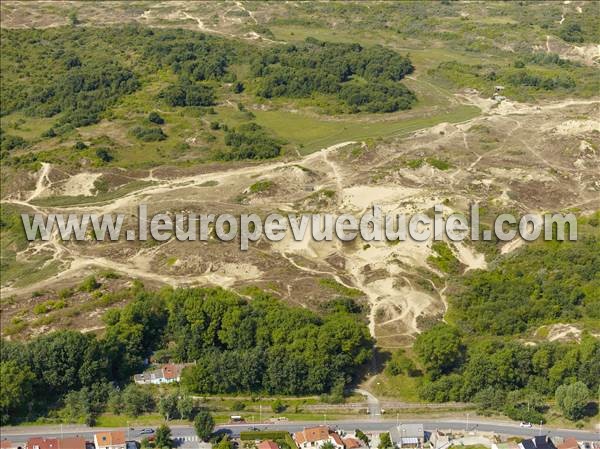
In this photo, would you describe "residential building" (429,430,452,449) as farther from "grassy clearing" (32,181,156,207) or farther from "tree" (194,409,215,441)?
"grassy clearing" (32,181,156,207)

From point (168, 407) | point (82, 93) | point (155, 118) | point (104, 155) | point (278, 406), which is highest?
point (82, 93)

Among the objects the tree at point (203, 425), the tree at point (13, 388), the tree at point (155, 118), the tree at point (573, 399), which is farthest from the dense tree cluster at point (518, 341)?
the tree at point (155, 118)

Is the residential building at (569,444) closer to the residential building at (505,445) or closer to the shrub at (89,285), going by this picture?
the residential building at (505,445)

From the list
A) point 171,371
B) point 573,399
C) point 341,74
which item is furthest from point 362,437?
point 341,74

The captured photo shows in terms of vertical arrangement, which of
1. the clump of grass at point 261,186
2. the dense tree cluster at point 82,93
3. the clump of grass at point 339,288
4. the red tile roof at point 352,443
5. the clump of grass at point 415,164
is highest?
the dense tree cluster at point 82,93

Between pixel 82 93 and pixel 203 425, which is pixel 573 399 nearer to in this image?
pixel 203 425

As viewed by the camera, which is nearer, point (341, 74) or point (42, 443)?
point (42, 443)
